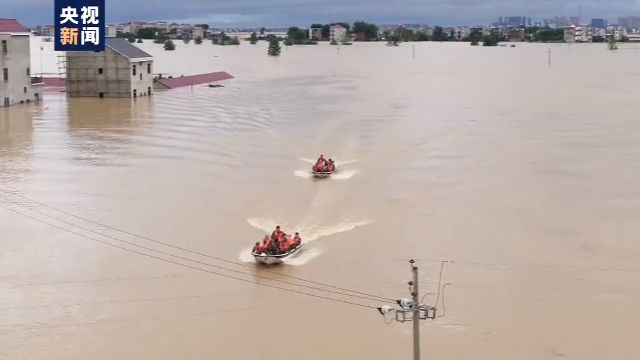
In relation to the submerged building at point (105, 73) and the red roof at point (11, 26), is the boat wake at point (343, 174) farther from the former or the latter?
the submerged building at point (105, 73)

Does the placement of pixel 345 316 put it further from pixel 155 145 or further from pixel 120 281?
pixel 155 145

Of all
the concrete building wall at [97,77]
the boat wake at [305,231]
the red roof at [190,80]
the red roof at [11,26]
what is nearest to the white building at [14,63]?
the red roof at [11,26]

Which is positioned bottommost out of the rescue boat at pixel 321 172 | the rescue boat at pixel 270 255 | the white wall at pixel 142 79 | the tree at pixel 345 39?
the rescue boat at pixel 270 255

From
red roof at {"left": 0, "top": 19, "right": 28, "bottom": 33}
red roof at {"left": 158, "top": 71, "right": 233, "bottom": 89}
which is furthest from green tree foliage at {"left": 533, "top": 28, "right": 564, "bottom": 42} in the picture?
red roof at {"left": 0, "top": 19, "right": 28, "bottom": 33}

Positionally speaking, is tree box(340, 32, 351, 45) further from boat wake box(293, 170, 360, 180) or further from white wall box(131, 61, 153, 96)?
boat wake box(293, 170, 360, 180)

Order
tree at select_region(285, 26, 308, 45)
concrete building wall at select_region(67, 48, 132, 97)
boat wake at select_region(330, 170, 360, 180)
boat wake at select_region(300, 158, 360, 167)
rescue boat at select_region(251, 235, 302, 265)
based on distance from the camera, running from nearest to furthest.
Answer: rescue boat at select_region(251, 235, 302, 265) < boat wake at select_region(330, 170, 360, 180) < boat wake at select_region(300, 158, 360, 167) < concrete building wall at select_region(67, 48, 132, 97) < tree at select_region(285, 26, 308, 45)

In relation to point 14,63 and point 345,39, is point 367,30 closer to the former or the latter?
Result: point 345,39
